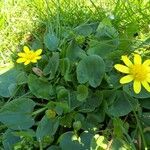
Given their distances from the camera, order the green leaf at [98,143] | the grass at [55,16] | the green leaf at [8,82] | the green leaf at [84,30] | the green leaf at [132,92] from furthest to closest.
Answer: the grass at [55,16] → the green leaf at [84,30] → the green leaf at [8,82] → the green leaf at [132,92] → the green leaf at [98,143]

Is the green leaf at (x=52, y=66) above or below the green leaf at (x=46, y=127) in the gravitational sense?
above

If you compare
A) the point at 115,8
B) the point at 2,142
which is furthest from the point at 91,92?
the point at 115,8

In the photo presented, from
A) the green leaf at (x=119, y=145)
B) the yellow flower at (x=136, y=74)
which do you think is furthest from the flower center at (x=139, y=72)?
the green leaf at (x=119, y=145)

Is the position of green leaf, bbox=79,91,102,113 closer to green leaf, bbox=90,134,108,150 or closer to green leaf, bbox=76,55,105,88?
green leaf, bbox=76,55,105,88

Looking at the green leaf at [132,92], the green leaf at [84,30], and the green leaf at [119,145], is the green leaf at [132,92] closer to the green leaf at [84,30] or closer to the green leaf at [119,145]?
the green leaf at [119,145]

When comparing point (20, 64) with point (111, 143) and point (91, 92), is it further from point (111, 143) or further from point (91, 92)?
point (111, 143)

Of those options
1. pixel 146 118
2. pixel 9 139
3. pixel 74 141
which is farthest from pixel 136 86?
pixel 9 139

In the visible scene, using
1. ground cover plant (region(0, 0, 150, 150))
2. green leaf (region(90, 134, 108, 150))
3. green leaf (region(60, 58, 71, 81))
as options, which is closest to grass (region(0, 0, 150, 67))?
ground cover plant (region(0, 0, 150, 150))

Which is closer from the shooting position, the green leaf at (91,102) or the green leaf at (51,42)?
the green leaf at (91,102)
